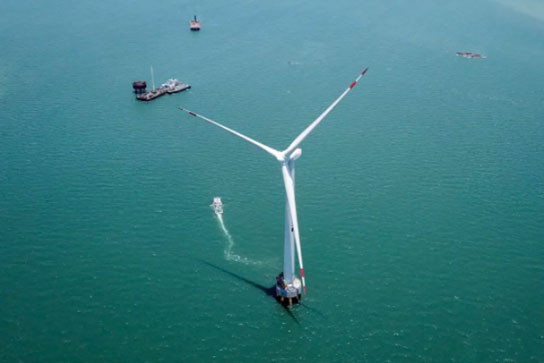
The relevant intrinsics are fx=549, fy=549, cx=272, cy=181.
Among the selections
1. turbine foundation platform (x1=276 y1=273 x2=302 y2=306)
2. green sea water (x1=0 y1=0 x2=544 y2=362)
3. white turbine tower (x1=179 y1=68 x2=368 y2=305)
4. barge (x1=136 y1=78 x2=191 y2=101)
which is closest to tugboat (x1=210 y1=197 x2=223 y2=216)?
green sea water (x1=0 y1=0 x2=544 y2=362)

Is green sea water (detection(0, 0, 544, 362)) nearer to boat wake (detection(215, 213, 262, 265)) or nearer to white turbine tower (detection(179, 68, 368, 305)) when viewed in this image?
boat wake (detection(215, 213, 262, 265))

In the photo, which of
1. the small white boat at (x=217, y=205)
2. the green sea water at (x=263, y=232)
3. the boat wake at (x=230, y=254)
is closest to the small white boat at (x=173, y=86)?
the green sea water at (x=263, y=232)

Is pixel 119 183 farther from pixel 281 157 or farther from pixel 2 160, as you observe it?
pixel 281 157

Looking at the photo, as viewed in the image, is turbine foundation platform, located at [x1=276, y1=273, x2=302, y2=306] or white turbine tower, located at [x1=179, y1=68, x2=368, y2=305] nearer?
white turbine tower, located at [x1=179, y1=68, x2=368, y2=305]

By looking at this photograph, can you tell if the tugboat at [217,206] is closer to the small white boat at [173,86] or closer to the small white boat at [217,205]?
the small white boat at [217,205]

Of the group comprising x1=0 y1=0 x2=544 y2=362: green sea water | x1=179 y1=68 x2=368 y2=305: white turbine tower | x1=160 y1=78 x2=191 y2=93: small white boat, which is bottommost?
x1=0 y1=0 x2=544 y2=362: green sea water

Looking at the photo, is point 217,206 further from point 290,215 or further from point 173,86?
point 173,86
